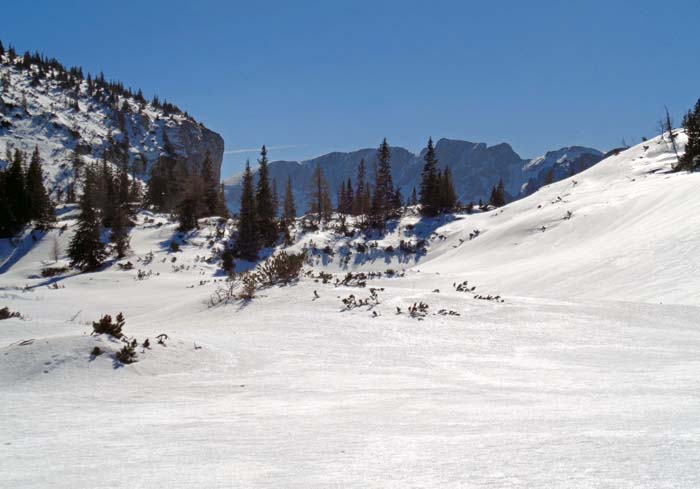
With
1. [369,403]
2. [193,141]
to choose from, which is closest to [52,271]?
[369,403]

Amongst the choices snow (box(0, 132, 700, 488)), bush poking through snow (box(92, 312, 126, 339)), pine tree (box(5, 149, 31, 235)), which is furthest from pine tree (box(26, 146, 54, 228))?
bush poking through snow (box(92, 312, 126, 339))

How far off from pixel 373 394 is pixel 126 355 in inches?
112

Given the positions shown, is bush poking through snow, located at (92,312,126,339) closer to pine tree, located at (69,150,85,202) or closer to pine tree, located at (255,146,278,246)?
pine tree, located at (255,146,278,246)

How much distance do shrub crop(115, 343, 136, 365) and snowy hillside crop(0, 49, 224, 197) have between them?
8342cm

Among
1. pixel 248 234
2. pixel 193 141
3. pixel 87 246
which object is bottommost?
pixel 87 246

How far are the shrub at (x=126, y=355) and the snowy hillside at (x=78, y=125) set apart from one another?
83.4 m

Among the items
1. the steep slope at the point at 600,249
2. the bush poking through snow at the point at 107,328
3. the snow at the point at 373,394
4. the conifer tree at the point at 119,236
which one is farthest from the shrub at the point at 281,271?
the conifer tree at the point at 119,236

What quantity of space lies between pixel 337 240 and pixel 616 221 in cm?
2477

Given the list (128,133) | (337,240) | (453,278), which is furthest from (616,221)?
(128,133)

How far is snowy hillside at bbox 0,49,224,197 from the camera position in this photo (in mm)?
89812

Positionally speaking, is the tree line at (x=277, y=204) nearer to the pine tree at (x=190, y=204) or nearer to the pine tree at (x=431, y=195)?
the pine tree at (x=431, y=195)

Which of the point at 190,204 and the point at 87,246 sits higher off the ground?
the point at 190,204

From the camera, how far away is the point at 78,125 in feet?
341

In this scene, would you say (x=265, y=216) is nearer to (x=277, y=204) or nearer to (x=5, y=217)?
(x=277, y=204)
